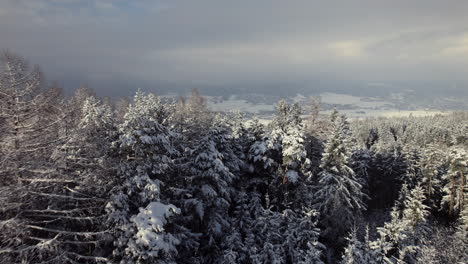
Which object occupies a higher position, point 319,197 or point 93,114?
point 93,114

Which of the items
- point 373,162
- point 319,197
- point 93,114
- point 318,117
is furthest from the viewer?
point 373,162

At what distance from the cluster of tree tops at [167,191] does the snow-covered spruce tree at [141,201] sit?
58 millimetres

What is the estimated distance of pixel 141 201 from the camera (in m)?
12.4

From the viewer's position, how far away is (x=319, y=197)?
21953 mm

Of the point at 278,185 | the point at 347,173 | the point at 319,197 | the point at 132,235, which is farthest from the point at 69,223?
the point at 347,173

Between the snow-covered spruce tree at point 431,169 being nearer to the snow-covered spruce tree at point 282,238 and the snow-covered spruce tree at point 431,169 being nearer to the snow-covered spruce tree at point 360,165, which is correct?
the snow-covered spruce tree at point 360,165

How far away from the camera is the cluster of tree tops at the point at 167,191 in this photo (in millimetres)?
8398

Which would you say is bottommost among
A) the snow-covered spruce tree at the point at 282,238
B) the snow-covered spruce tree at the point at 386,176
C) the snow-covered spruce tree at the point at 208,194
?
the snow-covered spruce tree at the point at 386,176

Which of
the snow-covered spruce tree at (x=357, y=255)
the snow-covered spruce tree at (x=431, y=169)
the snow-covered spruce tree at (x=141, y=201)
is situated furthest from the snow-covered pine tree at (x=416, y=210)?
the snow-covered spruce tree at (x=141, y=201)

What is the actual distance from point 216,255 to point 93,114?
1184 cm

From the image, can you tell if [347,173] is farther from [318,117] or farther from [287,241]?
[318,117]

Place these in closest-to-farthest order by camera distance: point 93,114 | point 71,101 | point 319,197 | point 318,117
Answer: point 71,101 < point 93,114 < point 319,197 < point 318,117

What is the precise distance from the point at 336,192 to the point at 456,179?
2045 cm

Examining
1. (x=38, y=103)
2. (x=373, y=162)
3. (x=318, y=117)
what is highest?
(x=38, y=103)
